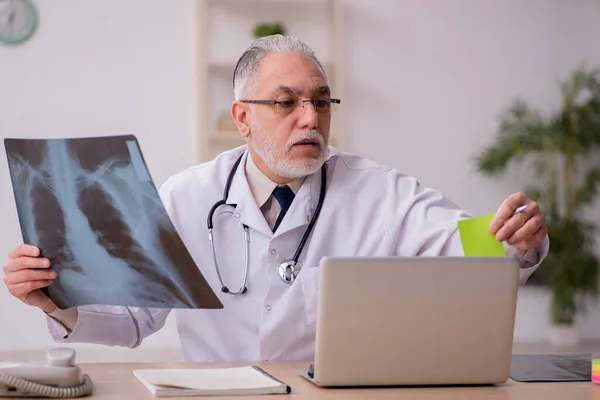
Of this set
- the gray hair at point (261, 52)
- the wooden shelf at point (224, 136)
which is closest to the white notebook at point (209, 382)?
the gray hair at point (261, 52)

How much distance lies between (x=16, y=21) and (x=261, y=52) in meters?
3.30

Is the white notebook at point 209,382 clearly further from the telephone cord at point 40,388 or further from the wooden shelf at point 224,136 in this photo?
the wooden shelf at point 224,136

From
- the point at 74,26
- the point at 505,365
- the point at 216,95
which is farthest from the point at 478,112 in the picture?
the point at 505,365

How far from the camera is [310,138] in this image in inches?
83.4

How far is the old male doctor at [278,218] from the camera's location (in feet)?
6.57

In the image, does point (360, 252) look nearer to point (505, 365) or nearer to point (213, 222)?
point (213, 222)

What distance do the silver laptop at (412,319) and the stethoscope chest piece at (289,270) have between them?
606 millimetres

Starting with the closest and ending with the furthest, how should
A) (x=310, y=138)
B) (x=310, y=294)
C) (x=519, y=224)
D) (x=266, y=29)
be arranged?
(x=519, y=224), (x=310, y=294), (x=310, y=138), (x=266, y=29)

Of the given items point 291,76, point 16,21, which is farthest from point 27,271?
point 16,21

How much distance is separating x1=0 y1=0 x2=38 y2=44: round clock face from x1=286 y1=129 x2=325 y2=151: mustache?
3408 mm

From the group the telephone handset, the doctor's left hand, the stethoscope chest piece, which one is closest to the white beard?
the stethoscope chest piece

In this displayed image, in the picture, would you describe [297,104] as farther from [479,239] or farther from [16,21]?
[16,21]

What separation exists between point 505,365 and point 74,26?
4.22 meters

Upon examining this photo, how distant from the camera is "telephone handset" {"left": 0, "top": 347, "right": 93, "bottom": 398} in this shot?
1303 millimetres
